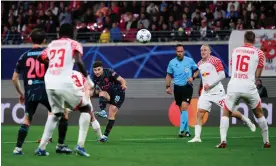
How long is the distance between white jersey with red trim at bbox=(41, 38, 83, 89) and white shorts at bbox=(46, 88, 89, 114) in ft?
0.29

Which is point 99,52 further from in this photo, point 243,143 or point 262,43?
point 243,143

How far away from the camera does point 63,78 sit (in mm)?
11445

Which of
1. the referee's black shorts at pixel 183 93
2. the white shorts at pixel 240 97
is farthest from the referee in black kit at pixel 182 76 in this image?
the white shorts at pixel 240 97

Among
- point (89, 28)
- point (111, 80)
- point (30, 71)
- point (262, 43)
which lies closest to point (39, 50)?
point (30, 71)

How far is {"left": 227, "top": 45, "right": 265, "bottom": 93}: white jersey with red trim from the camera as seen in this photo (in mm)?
13633

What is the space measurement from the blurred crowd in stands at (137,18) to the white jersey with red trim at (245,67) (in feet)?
43.0

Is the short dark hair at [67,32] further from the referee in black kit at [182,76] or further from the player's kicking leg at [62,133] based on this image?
the referee in black kit at [182,76]

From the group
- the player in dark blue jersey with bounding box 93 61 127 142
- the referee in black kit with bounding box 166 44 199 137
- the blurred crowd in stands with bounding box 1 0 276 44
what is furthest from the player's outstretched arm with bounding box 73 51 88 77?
the blurred crowd in stands with bounding box 1 0 276 44

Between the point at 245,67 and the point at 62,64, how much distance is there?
390 cm

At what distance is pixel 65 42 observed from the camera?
1149cm

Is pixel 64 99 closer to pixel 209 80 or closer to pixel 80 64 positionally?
pixel 80 64

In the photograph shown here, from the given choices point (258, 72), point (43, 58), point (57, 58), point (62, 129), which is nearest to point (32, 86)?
point (43, 58)

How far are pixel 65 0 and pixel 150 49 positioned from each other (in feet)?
17.3

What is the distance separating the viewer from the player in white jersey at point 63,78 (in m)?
11.4
